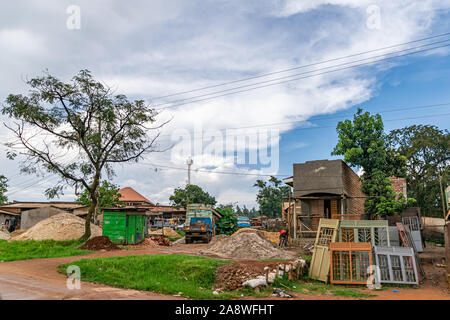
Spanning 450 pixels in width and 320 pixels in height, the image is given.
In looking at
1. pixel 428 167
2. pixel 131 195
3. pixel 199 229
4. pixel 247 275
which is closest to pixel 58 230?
pixel 199 229

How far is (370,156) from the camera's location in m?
24.2

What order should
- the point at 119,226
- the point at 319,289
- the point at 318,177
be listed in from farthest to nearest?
the point at 318,177 < the point at 119,226 < the point at 319,289

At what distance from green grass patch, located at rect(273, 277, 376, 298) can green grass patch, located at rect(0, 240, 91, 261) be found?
11.1 metres

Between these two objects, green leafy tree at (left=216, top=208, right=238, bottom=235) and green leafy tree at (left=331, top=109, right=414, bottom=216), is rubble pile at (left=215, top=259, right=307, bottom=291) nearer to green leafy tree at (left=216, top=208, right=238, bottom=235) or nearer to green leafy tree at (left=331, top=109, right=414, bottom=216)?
green leafy tree at (left=331, top=109, right=414, bottom=216)

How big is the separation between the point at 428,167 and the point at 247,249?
2444 cm

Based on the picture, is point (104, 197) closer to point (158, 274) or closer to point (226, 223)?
point (226, 223)

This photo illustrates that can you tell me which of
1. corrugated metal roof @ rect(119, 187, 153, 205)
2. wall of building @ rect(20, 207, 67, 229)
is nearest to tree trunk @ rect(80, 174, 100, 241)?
wall of building @ rect(20, 207, 67, 229)

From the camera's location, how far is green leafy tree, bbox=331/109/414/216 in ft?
76.5

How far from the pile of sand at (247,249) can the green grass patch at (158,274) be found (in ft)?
17.3

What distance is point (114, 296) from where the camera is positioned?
8328mm
